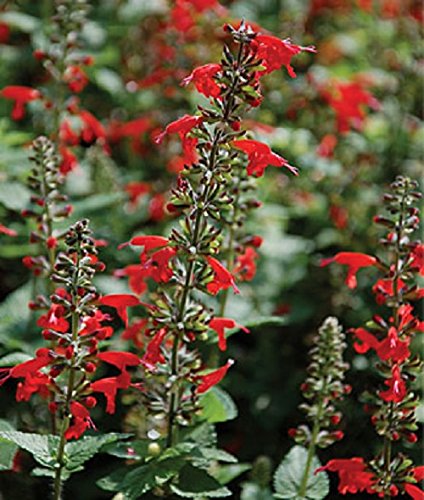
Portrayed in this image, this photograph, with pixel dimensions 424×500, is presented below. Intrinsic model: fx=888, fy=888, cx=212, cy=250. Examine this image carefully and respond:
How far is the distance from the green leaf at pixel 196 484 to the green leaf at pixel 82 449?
34 cm

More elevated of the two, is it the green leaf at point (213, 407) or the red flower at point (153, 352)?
the red flower at point (153, 352)

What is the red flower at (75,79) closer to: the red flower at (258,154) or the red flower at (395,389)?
the red flower at (258,154)

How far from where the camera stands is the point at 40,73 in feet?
19.0

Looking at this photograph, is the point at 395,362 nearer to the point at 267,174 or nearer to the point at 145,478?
the point at 145,478

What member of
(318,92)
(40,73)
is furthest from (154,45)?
(318,92)

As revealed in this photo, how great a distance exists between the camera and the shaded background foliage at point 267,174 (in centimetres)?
413

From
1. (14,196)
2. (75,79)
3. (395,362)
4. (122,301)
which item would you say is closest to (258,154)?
(122,301)

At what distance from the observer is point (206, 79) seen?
2.59m

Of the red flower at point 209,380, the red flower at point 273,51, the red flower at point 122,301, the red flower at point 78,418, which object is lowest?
the red flower at point 78,418

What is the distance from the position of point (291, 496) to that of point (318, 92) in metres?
2.98

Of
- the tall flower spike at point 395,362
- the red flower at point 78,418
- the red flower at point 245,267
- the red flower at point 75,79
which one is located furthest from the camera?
the red flower at point 75,79

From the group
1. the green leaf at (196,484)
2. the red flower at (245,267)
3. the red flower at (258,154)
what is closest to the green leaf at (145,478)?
the green leaf at (196,484)

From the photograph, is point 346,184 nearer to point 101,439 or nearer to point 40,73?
point 40,73

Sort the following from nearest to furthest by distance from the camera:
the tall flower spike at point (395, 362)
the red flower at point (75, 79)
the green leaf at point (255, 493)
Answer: the tall flower spike at point (395, 362)
the green leaf at point (255, 493)
the red flower at point (75, 79)
